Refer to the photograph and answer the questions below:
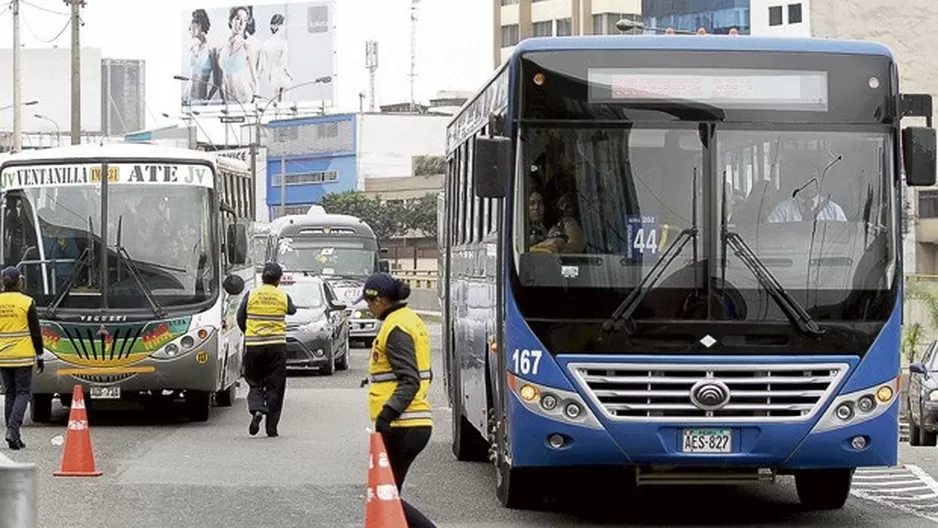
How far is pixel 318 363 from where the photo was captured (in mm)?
34938

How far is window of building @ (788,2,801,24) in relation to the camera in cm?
8712

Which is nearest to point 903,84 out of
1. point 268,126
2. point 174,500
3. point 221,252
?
point 221,252

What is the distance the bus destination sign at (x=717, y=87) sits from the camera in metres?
13.9

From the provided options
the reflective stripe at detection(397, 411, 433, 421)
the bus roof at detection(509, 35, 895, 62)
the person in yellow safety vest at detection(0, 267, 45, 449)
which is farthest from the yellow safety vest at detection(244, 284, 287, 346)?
the reflective stripe at detection(397, 411, 433, 421)

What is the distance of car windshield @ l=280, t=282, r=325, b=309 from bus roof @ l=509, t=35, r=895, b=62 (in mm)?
21420

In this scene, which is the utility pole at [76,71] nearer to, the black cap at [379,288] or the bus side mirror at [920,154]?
the bus side mirror at [920,154]

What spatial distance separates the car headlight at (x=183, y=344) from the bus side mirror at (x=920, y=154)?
38.2 feet

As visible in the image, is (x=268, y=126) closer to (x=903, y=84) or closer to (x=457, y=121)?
(x=903, y=84)

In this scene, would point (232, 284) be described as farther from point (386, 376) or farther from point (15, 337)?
point (386, 376)

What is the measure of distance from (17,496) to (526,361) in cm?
703

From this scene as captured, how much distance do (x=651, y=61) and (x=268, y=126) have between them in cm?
13766

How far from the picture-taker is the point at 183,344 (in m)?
23.6

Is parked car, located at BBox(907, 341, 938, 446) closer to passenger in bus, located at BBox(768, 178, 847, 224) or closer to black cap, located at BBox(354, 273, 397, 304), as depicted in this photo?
passenger in bus, located at BBox(768, 178, 847, 224)

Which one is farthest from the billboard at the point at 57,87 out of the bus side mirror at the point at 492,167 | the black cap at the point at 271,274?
the bus side mirror at the point at 492,167
